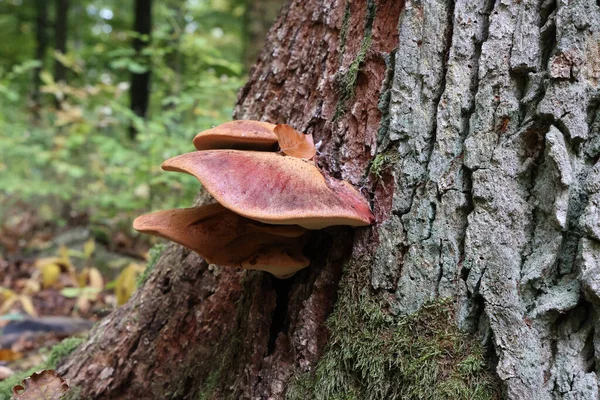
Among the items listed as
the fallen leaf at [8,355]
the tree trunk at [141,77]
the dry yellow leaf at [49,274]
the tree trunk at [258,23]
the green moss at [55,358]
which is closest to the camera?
the green moss at [55,358]

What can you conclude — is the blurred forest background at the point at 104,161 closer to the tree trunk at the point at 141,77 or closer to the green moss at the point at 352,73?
the tree trunk at the point at 141,77

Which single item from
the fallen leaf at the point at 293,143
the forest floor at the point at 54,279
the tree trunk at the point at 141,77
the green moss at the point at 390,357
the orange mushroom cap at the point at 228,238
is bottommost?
the forest floor at the point at 54,279

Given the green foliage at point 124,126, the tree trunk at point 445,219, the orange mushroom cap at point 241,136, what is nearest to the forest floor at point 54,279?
the green foliage at point 124,126

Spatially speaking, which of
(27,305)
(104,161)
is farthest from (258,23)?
(27,305)

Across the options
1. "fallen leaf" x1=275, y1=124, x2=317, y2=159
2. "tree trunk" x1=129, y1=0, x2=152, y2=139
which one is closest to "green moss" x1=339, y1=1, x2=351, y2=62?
"fallen leaf" x1=275, y1=124, x2=317, y2=159

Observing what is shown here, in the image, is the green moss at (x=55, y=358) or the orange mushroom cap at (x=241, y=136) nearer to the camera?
the orange mushroom cap at (x=241, y=136)

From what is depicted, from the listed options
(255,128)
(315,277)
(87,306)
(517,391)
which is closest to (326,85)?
(255,128)

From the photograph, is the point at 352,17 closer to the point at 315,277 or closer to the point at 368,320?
the point at 315,277
